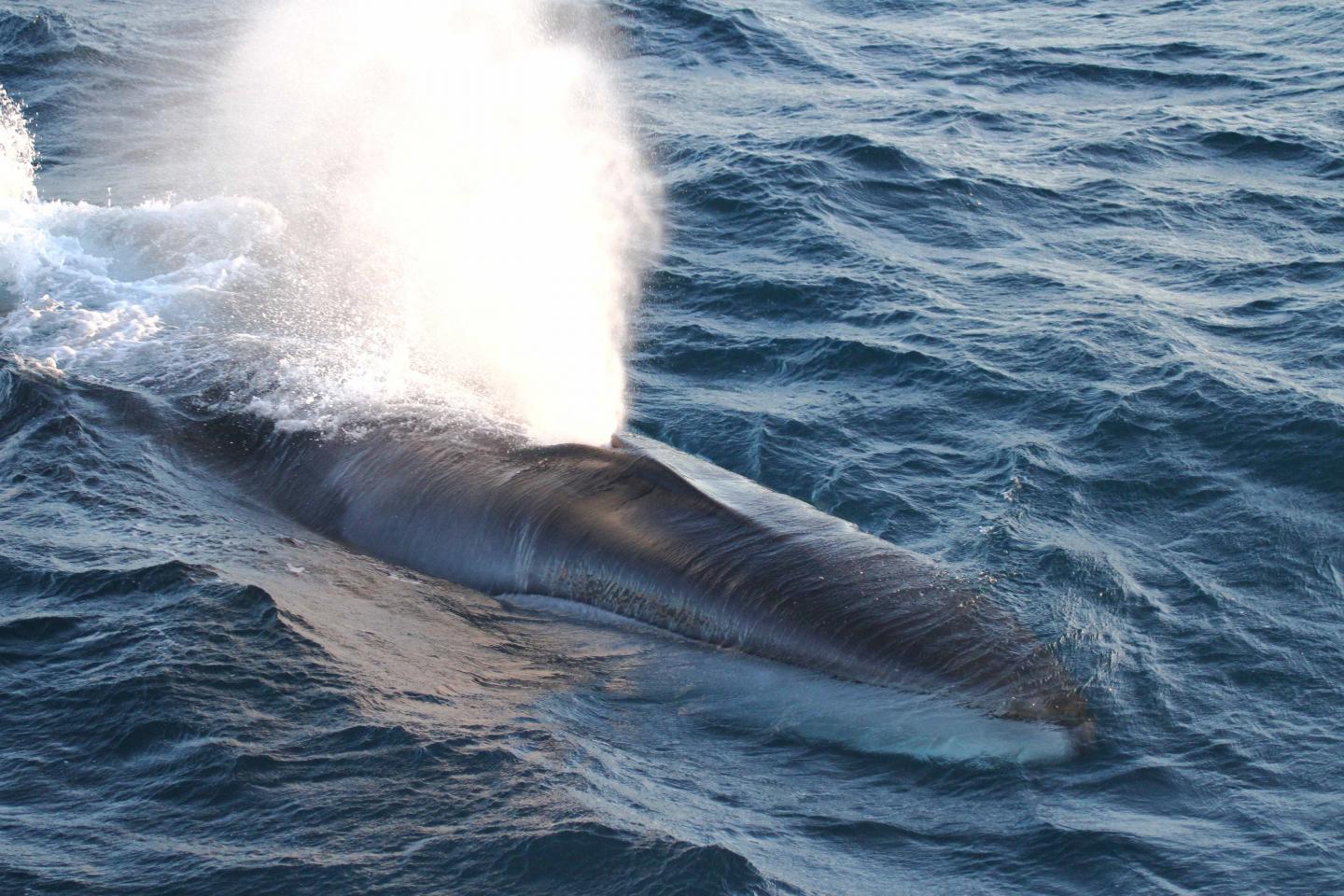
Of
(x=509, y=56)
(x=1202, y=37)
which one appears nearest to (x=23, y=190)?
(x=509, y=56)

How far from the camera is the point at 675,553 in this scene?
12.5 metres

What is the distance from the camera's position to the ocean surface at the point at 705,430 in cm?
981

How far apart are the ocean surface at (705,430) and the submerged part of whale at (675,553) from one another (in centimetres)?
32

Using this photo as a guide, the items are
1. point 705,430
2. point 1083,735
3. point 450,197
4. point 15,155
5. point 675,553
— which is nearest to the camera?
point 1083,735

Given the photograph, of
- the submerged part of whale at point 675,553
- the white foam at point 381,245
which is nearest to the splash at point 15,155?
the white foam at point 381,245

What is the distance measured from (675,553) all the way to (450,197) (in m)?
14.5

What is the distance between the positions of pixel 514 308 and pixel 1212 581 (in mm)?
10662

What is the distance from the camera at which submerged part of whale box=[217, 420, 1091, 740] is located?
1130 cm

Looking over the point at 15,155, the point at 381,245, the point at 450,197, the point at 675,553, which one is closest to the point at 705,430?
the point at 675,553

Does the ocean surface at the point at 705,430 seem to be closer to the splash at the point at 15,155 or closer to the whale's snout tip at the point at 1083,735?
the whale's snout tip at the point at 1083,735

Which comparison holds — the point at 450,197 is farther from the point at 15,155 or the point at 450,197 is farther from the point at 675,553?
the point at 675,553

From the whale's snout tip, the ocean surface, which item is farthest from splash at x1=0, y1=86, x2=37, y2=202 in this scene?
the whale's snout tip

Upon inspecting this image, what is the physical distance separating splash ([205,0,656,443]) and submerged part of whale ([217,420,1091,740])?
3.71ft

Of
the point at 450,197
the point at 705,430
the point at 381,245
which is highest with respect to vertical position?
the point at 450,197
